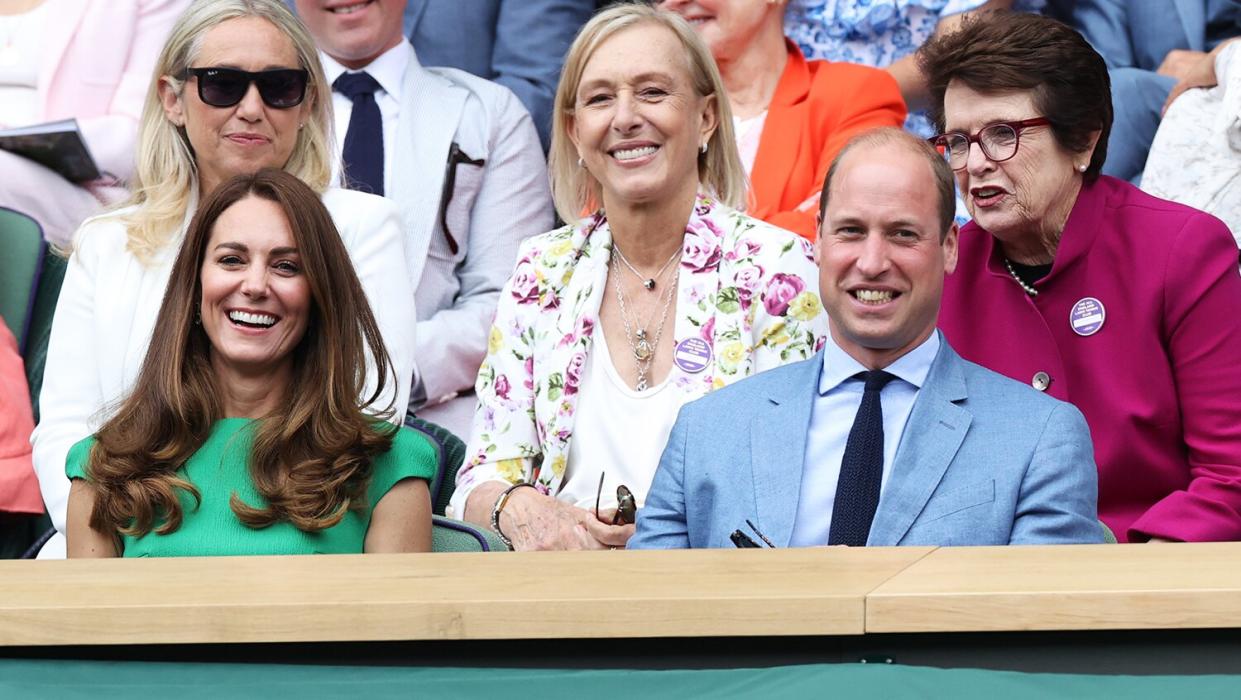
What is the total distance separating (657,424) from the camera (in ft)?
9.30

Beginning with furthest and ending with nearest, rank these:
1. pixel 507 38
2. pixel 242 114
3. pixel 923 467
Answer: pixel 507 38
pixel 242 114
pixel 923 467

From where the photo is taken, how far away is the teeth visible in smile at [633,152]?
117 inches

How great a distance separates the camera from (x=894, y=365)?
7.89 feet

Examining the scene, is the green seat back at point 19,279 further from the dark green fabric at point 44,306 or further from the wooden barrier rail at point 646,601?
the wooden barrier rail at point 646,601

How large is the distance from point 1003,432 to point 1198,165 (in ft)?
4.77

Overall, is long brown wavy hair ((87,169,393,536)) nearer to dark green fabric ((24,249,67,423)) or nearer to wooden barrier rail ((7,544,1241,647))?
wooden barrier rail ((7,544,1241,647))

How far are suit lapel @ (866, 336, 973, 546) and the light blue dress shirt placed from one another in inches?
1.4

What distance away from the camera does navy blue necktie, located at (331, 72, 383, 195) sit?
3.71 m

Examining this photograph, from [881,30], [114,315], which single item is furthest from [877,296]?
[881,30]

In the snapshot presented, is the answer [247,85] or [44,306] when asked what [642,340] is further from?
[44,306]

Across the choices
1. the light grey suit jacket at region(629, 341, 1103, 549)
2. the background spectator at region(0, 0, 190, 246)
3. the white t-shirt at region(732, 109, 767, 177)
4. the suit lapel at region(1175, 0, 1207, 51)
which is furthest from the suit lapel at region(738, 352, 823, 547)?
the background spectator at region(0, 0, 190, 246)

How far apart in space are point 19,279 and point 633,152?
134cm

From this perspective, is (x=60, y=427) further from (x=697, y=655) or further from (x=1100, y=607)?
(x=1100, y=607)

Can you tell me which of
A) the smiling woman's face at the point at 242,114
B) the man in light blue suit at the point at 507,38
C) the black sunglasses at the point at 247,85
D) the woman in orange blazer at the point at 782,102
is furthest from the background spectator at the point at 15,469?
the woman in orange blazer at the point at 782,102
